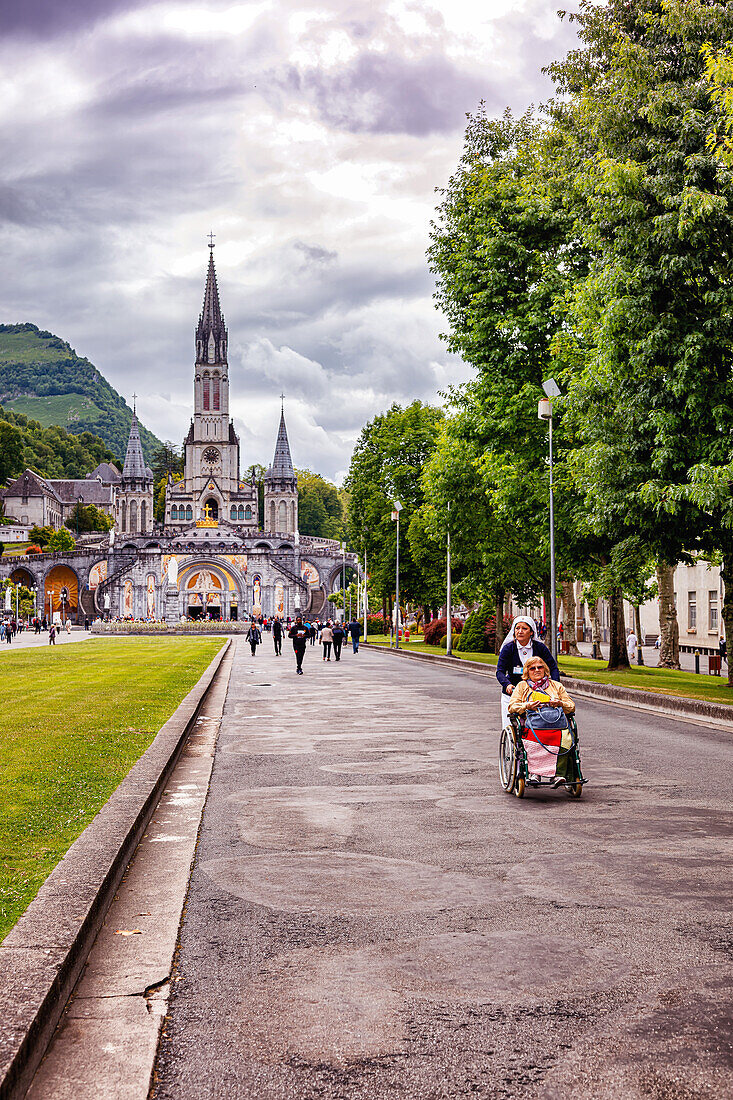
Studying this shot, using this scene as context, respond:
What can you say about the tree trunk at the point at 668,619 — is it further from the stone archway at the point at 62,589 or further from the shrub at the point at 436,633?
the stone archway at the point at 62,589

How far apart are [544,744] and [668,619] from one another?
26513 mm

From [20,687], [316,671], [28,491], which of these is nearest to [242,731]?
[20,687]

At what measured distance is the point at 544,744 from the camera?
9562mm

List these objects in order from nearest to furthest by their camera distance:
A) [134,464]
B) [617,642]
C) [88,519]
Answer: [617,642], [134,464], [88,519]

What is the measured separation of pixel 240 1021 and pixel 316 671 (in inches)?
1103

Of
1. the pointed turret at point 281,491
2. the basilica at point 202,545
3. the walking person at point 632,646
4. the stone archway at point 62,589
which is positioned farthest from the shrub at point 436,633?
the pointed turret at point 281,491

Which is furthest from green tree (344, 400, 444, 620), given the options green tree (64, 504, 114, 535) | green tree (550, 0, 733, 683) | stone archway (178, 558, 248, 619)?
green tree (64, 504, 114, 535)

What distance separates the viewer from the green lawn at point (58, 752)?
642cm

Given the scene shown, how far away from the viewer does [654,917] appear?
573cm

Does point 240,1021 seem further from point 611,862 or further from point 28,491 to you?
point 28,491

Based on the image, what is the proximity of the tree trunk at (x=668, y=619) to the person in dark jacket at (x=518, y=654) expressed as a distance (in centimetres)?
2293

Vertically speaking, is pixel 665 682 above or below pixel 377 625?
below

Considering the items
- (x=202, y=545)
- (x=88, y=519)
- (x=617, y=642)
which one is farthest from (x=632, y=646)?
(x=88, y=519)

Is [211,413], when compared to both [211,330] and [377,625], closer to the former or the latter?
[211,330]
